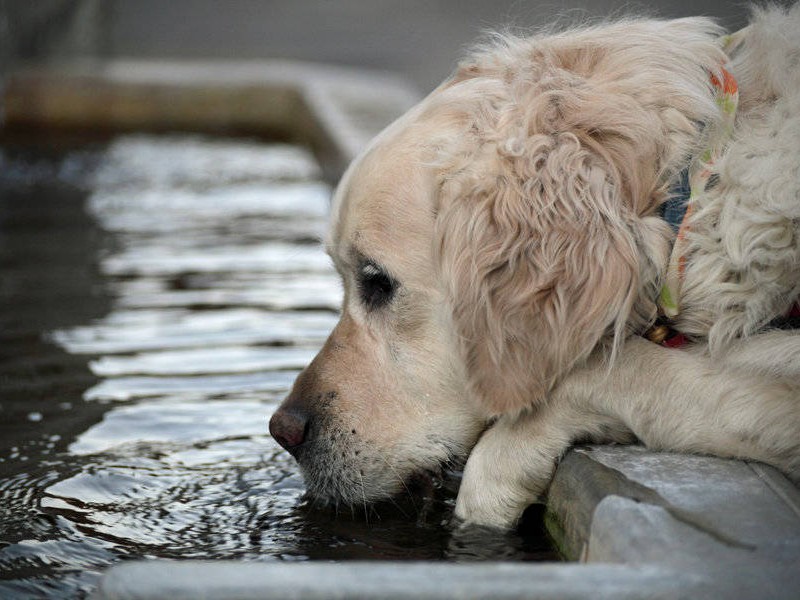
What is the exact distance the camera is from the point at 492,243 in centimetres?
313

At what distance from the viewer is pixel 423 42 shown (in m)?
17.4

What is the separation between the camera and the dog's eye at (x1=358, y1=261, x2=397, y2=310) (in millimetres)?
3459

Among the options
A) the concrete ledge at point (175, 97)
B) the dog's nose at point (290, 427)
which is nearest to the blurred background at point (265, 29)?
the concrete ledge at point (175, 97)

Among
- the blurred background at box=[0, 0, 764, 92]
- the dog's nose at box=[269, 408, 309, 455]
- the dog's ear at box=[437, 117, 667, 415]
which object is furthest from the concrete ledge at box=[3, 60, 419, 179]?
the dog's ear at box=[437, 117, 667, 415]

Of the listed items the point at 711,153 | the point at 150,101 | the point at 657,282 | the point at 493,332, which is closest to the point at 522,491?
the point at 493,332

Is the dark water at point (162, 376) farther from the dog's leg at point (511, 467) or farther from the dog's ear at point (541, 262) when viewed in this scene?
the dog's ear at point (541, 262)

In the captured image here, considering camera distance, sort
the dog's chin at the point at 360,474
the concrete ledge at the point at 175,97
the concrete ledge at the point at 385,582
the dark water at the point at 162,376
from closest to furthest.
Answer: the concrete ledge at the point at 385,582 → the dark water at the point at 162,376 → the dog's chin at the point at 360,474 → the concrete ledge at the point at 175,97

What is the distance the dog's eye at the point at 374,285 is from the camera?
11.3 ft

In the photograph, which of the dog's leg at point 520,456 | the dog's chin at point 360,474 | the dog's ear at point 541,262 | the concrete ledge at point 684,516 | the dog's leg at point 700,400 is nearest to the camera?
the concrete ledge at point 684,516

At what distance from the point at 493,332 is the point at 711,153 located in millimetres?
737

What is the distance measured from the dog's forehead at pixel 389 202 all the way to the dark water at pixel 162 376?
76cm

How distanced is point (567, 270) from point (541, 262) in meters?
0.07

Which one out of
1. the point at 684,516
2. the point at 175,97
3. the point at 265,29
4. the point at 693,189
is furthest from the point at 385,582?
the point at 265,29

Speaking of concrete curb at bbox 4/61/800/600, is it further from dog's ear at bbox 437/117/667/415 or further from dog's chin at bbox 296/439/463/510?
dog's chin at bbox 296/439/463/510
